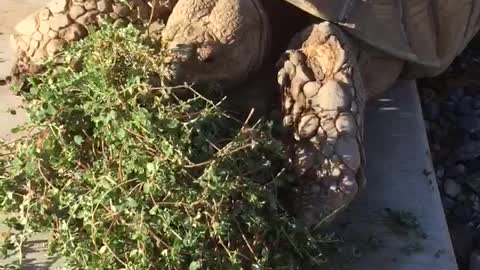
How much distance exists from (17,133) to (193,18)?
74 centimetres

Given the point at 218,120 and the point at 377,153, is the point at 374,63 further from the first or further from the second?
the point at 218,120

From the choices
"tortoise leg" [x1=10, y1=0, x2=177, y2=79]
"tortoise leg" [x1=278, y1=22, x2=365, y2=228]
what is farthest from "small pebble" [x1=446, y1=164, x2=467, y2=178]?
"tortoise leg" [x1=10, y1=0, x2=177, y2=79]

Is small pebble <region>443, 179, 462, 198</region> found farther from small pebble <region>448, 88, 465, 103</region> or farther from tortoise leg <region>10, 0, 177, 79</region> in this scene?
tortoise leg <region>10, 0, 177, 79</region>

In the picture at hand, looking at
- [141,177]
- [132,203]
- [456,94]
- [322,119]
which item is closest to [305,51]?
[322,119]

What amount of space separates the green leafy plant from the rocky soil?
0.95 metres

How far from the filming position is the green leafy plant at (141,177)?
9.19 ft

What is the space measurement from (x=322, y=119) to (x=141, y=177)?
2.03ft

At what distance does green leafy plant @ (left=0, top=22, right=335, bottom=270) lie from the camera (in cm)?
280

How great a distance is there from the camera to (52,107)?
3119 millimetres

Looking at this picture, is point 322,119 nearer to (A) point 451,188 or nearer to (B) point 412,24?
(B) point 412,24

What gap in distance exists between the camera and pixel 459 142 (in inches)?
166

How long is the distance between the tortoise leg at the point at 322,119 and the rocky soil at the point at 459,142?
769mm

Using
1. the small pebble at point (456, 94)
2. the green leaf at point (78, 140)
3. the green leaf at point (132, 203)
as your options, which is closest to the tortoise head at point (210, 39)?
the green leaf at point (78, 140)

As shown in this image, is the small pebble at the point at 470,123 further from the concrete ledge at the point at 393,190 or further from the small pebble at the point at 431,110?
the concrete ledge at the point at 393,190
